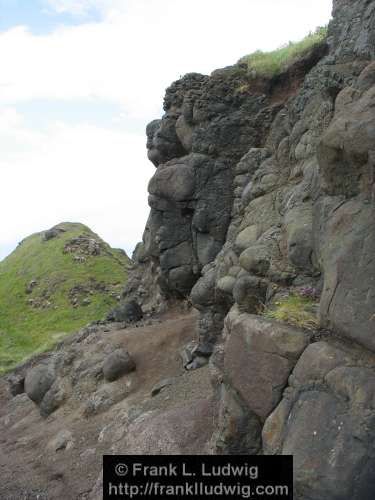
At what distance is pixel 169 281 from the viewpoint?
26172mm

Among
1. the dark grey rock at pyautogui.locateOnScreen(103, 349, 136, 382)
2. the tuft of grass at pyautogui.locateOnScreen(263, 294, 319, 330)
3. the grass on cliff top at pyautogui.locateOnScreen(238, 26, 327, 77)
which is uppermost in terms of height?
the grass on cliff top at pyautogui.locateOnScreen(238, 26, 327, 77)

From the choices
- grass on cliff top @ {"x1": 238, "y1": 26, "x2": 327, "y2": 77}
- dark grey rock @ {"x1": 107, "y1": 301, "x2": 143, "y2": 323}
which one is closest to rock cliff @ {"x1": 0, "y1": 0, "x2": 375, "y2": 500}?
grass on cliff top @ {"x1": 238, "y1": 26, "x2": 327, "y2": 77}

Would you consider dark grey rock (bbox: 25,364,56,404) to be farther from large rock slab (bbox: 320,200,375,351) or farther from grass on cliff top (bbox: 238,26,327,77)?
large rock slab (bbox: 320,200,375,351)

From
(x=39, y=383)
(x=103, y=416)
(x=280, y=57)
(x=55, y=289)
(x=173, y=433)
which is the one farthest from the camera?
(x=55, y=289)

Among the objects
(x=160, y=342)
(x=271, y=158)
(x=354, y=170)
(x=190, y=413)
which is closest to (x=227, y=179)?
(x=271, y=158)

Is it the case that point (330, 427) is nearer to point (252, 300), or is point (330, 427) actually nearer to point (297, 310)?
point (297, 310)

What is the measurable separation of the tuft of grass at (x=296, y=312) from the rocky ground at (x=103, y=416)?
14.5ft

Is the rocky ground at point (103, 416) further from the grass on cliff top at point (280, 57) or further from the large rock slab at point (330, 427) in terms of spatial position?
the grass on cliff top at point (280, 57)

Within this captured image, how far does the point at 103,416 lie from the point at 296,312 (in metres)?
11.9

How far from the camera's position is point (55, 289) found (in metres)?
47.9

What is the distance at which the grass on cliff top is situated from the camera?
74.0 ft

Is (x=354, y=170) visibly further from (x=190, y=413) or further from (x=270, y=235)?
(x=190, y=413)

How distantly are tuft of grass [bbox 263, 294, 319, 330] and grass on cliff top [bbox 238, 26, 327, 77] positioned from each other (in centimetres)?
1466

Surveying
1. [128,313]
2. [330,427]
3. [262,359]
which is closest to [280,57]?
[128,313]
